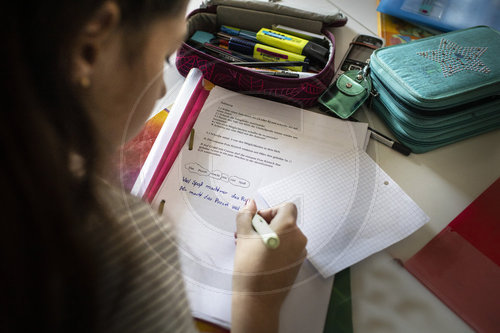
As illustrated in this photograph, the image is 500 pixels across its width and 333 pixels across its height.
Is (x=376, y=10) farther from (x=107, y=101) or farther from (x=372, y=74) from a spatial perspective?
(x=107, y=101)

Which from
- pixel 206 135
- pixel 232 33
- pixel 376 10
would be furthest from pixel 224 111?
pixel 376 10

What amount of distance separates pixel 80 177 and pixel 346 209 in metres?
0.30

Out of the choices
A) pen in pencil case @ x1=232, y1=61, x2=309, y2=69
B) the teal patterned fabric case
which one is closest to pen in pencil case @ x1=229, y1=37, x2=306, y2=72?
pen in pencil case @ x1=232, y1=61, x2=309, y2=69

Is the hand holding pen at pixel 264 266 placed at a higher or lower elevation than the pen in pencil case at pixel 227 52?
lower

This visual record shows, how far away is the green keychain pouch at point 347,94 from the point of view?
1.61 ft

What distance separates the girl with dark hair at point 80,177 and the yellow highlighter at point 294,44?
0.26 meters

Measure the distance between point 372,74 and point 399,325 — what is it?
1.13ft

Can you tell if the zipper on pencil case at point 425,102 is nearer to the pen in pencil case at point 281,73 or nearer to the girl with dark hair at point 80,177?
the pen in pencil case at point 281,73

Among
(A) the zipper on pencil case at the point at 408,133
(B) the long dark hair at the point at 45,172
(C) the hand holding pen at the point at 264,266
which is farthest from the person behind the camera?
(A) the zipper on pencil case at the point at 408,133

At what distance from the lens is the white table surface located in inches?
14.0

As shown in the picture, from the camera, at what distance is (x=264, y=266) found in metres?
0.37

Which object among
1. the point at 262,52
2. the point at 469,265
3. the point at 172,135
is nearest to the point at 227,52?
the point at 262,52

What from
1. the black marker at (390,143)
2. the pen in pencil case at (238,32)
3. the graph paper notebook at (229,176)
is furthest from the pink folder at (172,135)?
the black marker at (390,143)

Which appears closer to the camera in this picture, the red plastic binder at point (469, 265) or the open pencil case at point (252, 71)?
the red plastic binder at point (469, 265)
